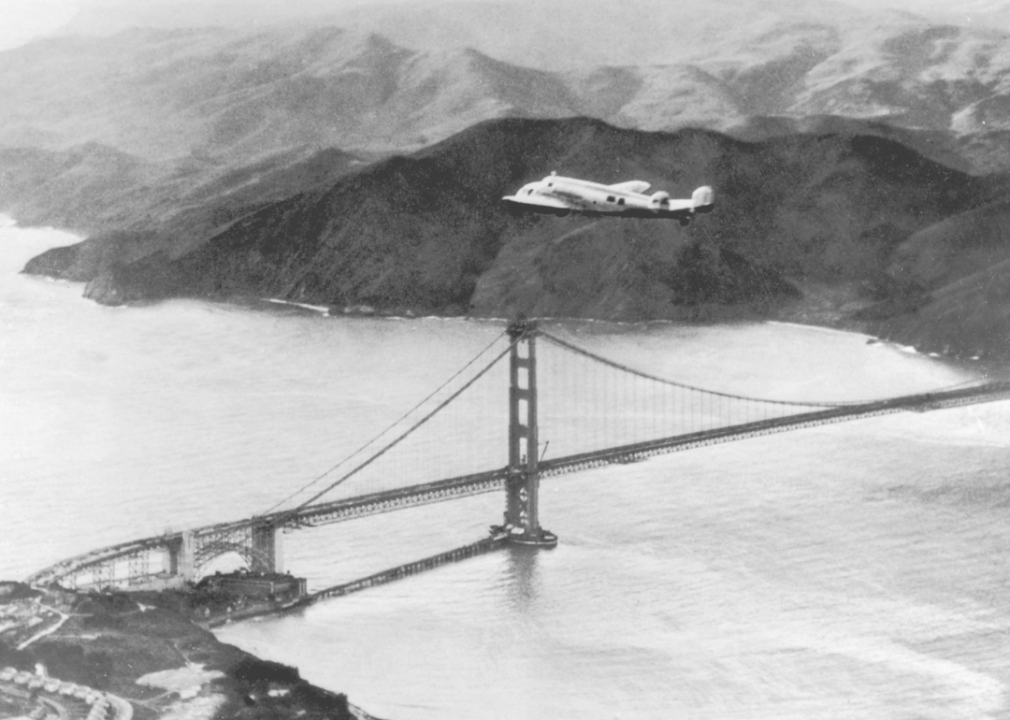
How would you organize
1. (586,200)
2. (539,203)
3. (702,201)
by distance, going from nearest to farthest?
1. (702,201)
2. (539,203)
3. (586,200)

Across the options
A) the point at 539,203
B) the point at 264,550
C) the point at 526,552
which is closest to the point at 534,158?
the point at 526,552

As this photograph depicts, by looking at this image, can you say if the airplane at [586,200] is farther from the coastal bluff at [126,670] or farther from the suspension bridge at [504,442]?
the coastal bluff at [126,670]

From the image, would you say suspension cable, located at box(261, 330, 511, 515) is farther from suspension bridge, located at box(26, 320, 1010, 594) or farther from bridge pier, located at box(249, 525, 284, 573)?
bridge pier, located at box(249, 525, 284, 573)

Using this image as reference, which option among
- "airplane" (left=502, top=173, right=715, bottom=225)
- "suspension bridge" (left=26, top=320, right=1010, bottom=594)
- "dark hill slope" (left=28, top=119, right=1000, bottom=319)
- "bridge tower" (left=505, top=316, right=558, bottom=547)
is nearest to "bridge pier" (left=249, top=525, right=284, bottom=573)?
"suspension bridge" (left=26, top=320, right=1010, bottom=594)

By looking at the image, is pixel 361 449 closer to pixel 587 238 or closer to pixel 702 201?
pixel 702 201

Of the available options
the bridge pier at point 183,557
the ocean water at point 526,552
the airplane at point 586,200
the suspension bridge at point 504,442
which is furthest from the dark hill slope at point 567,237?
the airplane at point 586,200

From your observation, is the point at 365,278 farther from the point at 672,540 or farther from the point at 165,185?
the point at 672,540

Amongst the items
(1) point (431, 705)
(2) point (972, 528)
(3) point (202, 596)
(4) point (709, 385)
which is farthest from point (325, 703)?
(4) point (709, 385)
